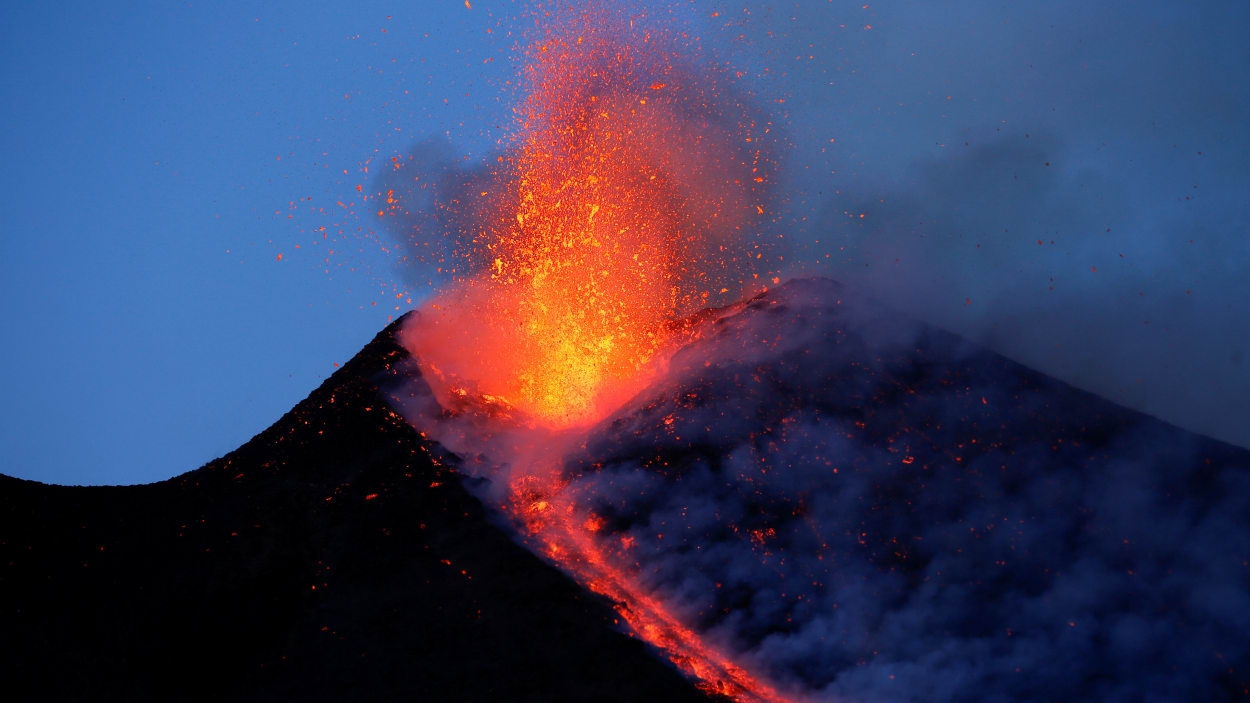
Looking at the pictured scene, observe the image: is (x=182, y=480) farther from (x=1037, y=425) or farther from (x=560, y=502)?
(x=1037, y=425)

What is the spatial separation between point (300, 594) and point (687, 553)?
3356mm

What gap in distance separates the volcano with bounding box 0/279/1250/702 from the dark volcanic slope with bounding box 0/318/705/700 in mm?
25

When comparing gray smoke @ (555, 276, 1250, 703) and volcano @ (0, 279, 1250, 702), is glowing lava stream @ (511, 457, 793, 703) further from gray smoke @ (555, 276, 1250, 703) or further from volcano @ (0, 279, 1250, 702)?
gray smoke @ (555, 276, 1250, 703)

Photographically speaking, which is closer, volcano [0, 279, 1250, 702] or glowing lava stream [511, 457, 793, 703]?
glowing lava stream [511, 457, 793, 703]

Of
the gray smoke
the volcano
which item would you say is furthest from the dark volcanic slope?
the gray smoke

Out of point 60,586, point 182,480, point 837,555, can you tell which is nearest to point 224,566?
point 60,586

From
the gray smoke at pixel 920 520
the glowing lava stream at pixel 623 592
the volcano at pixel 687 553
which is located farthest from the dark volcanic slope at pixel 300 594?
the gray smoke at pixel 920 520

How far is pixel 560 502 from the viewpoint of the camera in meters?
8.79

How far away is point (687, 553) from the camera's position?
800 cm

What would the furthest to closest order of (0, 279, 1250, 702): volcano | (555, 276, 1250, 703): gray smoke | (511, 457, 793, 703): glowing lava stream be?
(555, 276, 1250, 703): gray smoke
(0, 279, 1250, 702): volcano
(511, 457, 793, 703): glowing lava stream

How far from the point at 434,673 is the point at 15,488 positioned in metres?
5.39

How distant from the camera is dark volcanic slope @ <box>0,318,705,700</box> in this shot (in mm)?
6492

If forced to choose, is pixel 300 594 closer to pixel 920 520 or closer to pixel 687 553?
pixel 687 553

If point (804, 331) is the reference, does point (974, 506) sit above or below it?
below
